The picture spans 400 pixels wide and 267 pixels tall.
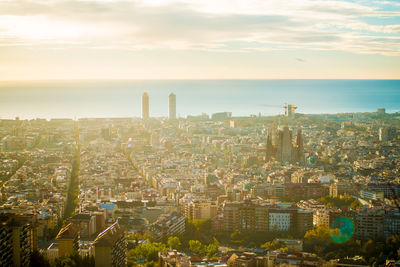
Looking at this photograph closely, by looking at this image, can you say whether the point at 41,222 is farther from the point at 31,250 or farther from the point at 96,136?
the point at 96,136

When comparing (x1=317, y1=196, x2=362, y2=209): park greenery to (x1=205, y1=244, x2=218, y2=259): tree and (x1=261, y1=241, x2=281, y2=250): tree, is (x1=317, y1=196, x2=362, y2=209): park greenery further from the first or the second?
(x1=205, y1=244, x2=218, y2=259): tree

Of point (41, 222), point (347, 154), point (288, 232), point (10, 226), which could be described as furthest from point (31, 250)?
point (347, 154)

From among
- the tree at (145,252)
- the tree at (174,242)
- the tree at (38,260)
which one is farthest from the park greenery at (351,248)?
the tree at (38,260)

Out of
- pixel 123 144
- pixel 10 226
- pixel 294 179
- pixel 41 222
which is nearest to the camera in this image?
pixel 10 226

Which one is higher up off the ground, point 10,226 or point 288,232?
point 10,226

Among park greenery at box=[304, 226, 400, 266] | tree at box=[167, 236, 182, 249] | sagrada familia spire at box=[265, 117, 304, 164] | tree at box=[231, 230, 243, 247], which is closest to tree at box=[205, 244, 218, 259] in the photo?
tree at box=[167, 236, 182, 249]

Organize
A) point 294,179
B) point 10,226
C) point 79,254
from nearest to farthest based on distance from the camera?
point 10,226 < point 79,254 < point 294,179

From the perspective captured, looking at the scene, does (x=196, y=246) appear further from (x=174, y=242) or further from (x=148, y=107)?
(x=148, y=107)
